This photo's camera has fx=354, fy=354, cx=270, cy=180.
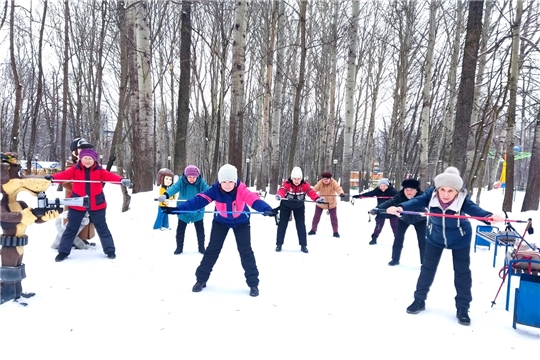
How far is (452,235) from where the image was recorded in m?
3.95

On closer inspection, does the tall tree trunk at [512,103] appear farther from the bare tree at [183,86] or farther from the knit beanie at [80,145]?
the knit beanie at [80,145]

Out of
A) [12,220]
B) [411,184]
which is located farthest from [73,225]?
[411,184]

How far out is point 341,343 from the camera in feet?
10.4

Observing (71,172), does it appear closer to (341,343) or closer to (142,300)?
(142,300)

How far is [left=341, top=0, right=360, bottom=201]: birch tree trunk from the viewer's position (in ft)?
42.5

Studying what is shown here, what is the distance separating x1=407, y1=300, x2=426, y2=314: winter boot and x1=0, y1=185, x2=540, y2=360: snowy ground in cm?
8

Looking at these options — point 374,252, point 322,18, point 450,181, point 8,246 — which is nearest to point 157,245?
point 8,246

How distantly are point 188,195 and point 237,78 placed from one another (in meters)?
4.18

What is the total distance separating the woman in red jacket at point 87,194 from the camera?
5.22m

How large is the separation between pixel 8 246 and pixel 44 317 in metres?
0.83

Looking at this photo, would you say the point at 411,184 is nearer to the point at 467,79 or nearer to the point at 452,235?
the point at 452,235

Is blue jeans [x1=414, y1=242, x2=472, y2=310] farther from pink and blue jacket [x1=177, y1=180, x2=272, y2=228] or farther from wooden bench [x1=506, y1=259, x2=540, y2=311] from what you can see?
pink and blue jacket [x1=177, y1=180, x2=272, y2=228]

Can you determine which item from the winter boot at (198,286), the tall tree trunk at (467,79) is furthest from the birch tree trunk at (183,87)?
the tall tree trunk at (467,79)

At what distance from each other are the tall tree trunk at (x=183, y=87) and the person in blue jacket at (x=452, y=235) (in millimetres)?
7699
